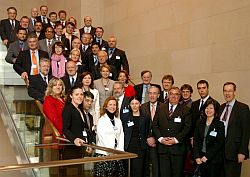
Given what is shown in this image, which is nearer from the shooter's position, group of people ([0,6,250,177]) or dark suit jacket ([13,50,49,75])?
group of people ([0,6,250,177])

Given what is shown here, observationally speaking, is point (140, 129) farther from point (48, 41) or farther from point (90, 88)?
point (48, 41)

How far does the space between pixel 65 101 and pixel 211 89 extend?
387 centimetres

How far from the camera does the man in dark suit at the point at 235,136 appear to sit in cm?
553

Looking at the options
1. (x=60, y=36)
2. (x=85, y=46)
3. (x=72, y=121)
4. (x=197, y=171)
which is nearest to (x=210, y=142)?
(x=197, y=171)

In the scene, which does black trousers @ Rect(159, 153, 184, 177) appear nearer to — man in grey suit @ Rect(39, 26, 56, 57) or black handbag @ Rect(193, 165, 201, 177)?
black handbag @ Rect(193, 165, 201, 177)

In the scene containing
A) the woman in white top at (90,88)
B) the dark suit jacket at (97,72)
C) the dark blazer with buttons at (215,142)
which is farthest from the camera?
the dark suit jacket at (97,72)

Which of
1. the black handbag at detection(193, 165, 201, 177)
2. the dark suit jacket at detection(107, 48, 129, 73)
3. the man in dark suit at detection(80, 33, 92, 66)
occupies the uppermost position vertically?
the man in dark suit at detection(80, 33, 92, 66)

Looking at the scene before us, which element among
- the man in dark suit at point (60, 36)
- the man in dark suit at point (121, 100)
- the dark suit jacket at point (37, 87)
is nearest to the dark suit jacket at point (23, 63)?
the dark suit jacket at point (37, 87)

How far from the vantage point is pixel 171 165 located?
5.85 meters

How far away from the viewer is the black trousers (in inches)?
228

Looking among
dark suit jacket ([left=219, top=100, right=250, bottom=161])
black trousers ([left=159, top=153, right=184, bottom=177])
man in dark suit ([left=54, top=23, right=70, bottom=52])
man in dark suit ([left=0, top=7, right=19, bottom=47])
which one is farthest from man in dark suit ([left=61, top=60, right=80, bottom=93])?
dark suit jacket ([left=219, top=100, right=250, bottom=161])

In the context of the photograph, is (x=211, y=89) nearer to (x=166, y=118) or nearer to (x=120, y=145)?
(x=166, y=118)

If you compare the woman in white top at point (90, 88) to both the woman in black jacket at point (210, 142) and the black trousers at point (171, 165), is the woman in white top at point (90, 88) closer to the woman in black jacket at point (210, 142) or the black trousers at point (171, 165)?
the black trousers at point (171, 165)

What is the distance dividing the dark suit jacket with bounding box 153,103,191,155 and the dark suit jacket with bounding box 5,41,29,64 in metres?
3.26
